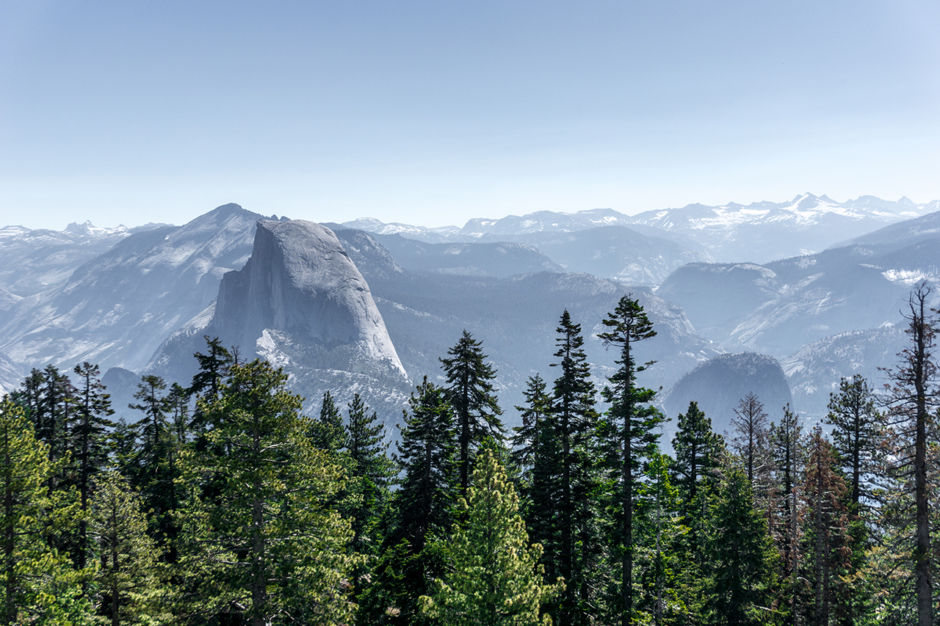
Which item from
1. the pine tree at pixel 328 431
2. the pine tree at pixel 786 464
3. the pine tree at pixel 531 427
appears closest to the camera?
the pine tree at pixel 531 427

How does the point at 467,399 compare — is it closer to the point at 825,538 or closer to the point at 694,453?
the point at 825,538

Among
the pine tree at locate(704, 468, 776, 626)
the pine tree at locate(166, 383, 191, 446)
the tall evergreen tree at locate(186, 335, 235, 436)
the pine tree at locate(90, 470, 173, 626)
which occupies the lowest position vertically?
the pine tree at locate(704, 468, 776, 626)

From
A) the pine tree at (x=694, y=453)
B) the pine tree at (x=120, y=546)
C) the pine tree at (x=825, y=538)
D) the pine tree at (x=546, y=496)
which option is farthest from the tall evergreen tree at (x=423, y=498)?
the pine tree at (x=694, y=453)

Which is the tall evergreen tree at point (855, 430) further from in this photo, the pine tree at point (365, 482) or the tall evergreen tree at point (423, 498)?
the pine tree at point (365, 482)

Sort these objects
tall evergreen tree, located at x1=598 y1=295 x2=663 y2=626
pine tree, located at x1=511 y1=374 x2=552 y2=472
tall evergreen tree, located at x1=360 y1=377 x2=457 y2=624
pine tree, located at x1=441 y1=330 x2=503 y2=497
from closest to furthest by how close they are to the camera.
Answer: tall evergreen tree, located at x1=598 y1=295 x2=663 y2=626 < tall evergreen tree, located at x1=360 y1=377 x2=457 y2=624 < pine tree, located at x1=441 y1=330 x2=503 y2=497 < pine tree, located at x1=511 y1=374 x2=552 y2=472

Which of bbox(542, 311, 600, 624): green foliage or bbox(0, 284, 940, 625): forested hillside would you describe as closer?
bbox(0, 284, 940, 625): forested hillside

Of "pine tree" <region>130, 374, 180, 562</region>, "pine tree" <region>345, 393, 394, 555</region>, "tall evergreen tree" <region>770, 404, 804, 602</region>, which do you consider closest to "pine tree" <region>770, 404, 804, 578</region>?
"tall evergreen tree" <region>770, 404, 804, 602</region>

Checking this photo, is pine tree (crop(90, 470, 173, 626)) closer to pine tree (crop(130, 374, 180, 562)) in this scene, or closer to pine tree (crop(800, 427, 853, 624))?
pine tree (crop(130, 374, 180, 562))

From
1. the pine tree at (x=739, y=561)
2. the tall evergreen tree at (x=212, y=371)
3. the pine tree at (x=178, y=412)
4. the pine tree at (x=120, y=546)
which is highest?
the tall evergreen tree at (x=212, y=371)
